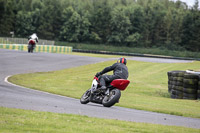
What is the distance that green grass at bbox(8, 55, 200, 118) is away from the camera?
47.1 ft

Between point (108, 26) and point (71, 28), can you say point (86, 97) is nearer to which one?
point (71, 28)

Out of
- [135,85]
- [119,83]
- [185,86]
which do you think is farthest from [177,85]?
[119,83]

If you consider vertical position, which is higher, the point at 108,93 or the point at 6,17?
the point at 6,17

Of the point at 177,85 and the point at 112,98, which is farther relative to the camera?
the point at 177,85

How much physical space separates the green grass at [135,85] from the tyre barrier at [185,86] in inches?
25.8

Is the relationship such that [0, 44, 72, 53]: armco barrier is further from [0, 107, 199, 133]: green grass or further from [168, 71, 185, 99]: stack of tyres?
[0, 107, 199, 133]: green grass

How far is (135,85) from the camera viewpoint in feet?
73.9

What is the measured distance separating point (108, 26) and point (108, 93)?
88.5 meters

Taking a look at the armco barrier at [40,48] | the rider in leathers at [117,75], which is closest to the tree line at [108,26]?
the armco barrier at [40,48]

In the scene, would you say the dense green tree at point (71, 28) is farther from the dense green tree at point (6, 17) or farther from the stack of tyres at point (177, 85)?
the stack of tyres at point (177, 85)

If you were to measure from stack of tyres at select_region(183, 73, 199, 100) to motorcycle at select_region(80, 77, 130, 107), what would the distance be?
6.46 metres

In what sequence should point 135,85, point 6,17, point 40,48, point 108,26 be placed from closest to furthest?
point 135,85, point 40,48, point 6,17, point 108,26

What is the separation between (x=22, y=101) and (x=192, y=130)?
5.08m

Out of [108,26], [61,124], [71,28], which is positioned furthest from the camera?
[108,26]
